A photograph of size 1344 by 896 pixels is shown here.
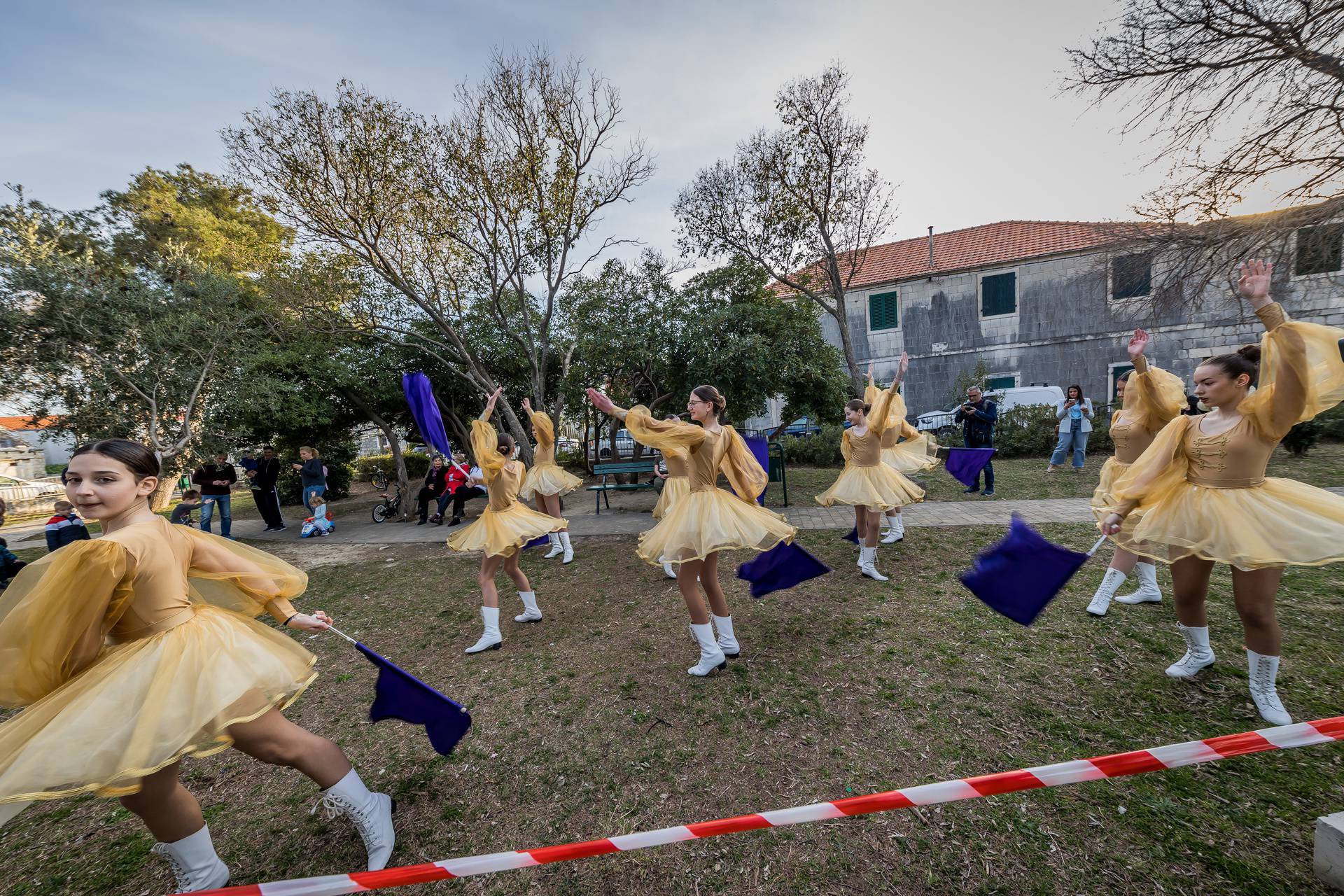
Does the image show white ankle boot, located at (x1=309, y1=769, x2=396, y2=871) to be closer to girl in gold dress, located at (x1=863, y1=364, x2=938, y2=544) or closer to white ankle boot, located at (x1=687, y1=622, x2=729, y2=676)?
white ankle boot, located at (x1=687, y1=622, x2=729, y2=676)

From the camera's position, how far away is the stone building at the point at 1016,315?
60.5 ft

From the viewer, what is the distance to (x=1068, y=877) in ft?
7.11

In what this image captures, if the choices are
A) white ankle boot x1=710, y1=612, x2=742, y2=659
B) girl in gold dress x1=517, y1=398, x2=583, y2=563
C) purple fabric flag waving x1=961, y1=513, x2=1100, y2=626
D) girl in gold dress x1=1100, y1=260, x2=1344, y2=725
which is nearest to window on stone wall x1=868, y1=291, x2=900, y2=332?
girl in gold dress x1=517, y1=398, x2=583, y2=563

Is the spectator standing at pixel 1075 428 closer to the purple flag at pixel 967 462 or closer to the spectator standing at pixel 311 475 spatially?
the purple flag at pixel 967 462

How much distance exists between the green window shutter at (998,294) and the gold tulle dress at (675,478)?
20.3 m

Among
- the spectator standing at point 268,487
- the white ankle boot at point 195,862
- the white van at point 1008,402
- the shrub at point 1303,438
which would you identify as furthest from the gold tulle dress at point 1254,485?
the white van at point 1008,402

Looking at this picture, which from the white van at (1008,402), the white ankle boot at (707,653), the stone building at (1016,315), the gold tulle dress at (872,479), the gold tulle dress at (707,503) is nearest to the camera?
the gold tulle dress at (707,503)

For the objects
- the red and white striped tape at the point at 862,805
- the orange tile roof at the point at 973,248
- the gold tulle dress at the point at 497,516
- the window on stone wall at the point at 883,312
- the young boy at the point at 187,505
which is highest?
the orange tile roof at the point at 973,248

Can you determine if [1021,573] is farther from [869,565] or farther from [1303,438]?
[1303,438]

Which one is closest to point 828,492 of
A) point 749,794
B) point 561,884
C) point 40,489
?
point 749,794

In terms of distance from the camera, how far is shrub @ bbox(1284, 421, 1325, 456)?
10.8 meters

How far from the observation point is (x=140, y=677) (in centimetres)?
Result: 199

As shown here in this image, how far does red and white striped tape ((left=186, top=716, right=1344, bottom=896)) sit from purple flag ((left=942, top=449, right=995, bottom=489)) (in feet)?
20.9

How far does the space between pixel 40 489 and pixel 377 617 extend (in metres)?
28.1
